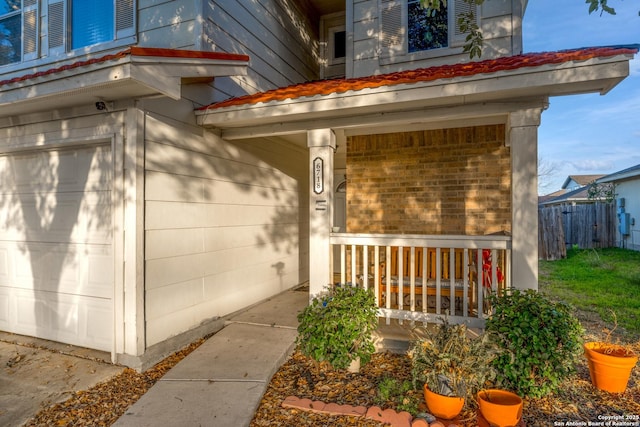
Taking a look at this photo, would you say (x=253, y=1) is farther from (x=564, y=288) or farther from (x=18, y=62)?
(x=564, y=288)

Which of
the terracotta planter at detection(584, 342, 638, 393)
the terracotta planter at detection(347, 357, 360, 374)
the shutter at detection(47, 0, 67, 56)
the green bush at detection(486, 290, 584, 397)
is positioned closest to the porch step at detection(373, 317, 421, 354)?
the terracotta planter at detection(347, 357, 360, 374)

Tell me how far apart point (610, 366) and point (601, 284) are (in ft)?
16.4

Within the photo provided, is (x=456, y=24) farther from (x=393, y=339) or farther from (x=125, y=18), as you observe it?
(x=125, y=18)

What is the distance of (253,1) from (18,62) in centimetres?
385

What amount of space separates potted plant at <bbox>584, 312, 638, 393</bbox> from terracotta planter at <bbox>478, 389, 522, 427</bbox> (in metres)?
0.99

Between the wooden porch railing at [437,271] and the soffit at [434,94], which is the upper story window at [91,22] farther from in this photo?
the wooden porch railing at [437,271]

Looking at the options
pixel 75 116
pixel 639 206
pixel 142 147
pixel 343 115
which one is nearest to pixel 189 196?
A: pixel 142 147

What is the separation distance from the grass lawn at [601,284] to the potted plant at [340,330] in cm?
332

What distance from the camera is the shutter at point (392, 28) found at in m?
5.34

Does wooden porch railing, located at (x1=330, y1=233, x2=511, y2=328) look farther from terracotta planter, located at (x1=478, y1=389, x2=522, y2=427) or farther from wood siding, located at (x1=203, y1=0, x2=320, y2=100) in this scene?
wood siding, located at (x1=203, y1=0, x2=320, y2=100)

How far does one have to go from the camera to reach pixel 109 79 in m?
3.00

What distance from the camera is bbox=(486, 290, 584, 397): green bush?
8.70ft

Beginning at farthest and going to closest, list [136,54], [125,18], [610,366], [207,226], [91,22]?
[91,22], [125,18], [207,226], [136,54], [610,366]

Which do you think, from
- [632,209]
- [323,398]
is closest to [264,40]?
[323,398]
